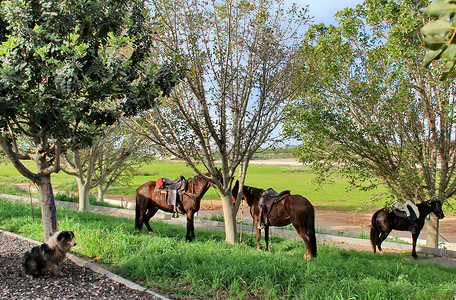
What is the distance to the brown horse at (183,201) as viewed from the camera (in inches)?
394

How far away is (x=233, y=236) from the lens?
30.7ft

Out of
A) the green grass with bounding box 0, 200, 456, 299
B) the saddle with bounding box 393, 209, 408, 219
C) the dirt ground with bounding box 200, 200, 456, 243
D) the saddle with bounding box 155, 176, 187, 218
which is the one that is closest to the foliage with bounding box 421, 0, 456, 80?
the green grass with bounding box 0, 200, 456, 299

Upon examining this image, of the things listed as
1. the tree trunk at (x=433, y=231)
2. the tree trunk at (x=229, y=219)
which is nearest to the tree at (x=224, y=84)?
the tree trunk at (x=229, y=219)

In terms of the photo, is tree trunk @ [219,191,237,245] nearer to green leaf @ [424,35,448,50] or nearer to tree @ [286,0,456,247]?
tree @ [286,0,456,247]

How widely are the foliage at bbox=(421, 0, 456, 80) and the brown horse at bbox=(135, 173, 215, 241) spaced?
8.45 meters

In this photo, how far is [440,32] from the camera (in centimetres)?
108

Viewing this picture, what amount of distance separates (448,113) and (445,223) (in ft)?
45.0

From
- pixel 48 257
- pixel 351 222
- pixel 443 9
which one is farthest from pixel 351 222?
pixel 443 9

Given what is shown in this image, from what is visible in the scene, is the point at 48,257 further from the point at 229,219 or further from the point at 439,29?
the point at 439,29

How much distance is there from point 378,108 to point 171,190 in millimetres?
6362

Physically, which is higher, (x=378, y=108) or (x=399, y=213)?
(x=378, y=108)

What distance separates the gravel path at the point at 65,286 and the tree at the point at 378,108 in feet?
19.2

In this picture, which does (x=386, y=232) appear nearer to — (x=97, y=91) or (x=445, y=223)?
(x=97, y=91)

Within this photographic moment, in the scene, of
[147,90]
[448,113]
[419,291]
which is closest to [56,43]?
[147,90]
